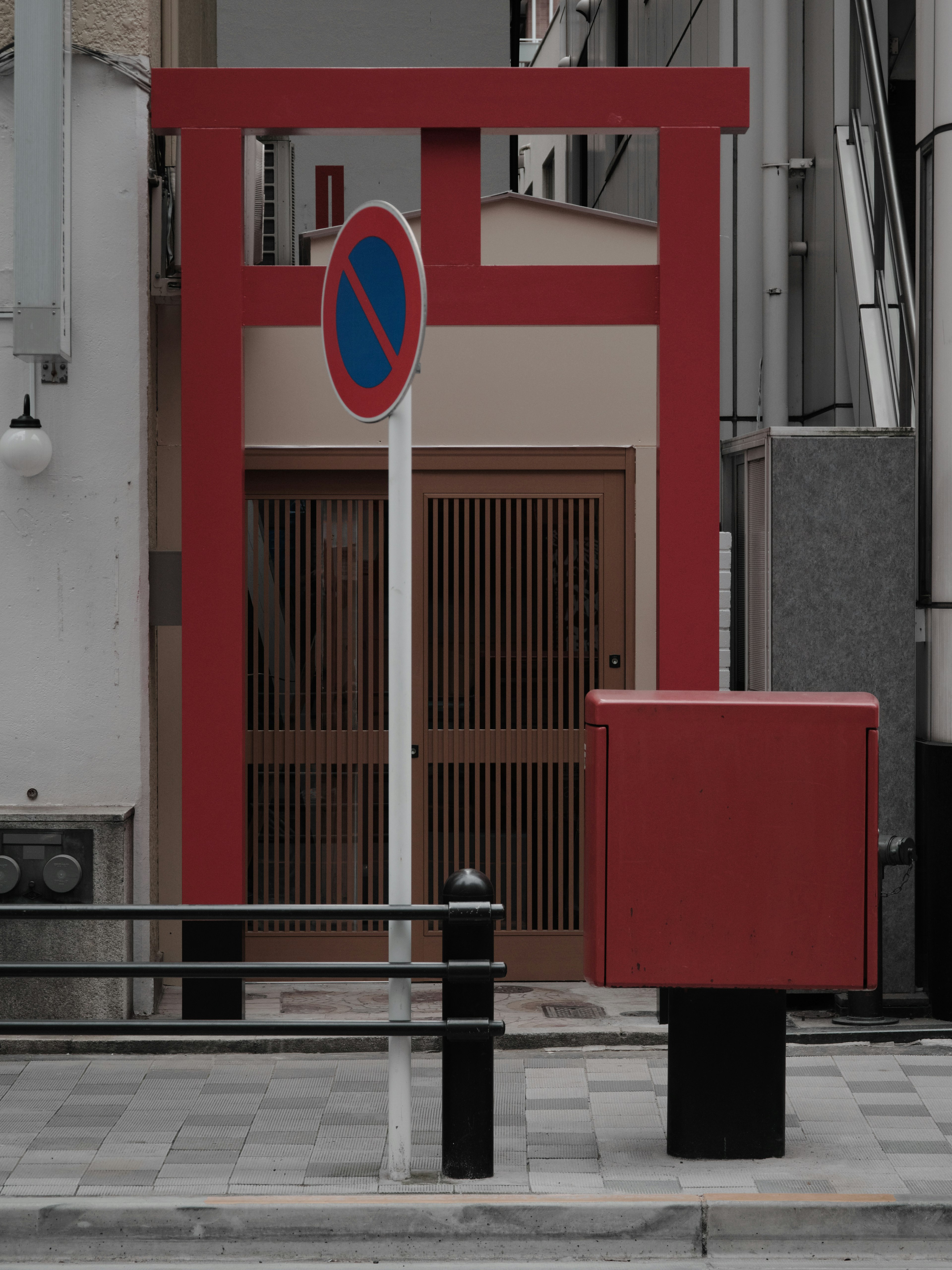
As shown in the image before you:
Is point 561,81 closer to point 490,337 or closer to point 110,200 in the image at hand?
point 490,337

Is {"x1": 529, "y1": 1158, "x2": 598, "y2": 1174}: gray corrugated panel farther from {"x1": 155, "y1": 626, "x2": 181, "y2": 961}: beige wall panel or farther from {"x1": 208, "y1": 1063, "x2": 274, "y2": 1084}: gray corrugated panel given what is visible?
{"x1": 155, "y1": 626, "x2": 181, "y2": 961}: beige wall panel

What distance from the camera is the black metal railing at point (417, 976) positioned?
4594 millimetres

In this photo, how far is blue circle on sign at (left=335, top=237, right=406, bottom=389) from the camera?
4605mm

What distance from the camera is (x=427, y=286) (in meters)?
6.05

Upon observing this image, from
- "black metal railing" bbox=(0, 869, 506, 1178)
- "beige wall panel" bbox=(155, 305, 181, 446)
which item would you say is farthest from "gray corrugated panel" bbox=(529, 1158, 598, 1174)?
"beige wall panel" bbox=(155, 305, 181, 446)

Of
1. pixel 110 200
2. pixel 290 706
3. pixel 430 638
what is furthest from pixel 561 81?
pixel 290 706

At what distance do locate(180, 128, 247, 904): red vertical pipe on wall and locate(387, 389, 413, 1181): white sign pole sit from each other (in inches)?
61.6

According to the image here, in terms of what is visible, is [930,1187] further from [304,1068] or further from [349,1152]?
[304,1068]

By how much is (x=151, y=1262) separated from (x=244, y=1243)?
28 centimetres

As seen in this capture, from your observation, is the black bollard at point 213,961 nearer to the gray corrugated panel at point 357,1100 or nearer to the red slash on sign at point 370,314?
the gray corrugated panel at point 357,1100

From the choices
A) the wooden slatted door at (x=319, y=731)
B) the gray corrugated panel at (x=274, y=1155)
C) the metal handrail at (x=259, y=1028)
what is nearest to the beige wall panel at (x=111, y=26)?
the wooden slatted door at (x=319, y=731)

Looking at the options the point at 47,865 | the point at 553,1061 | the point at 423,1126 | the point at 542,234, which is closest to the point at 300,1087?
the point at 423,1126

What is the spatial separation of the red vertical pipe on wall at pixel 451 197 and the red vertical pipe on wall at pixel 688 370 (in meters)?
0.80

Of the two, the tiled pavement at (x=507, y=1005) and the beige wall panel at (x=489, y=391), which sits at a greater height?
the beige wall panel at (x=489, y=391)
